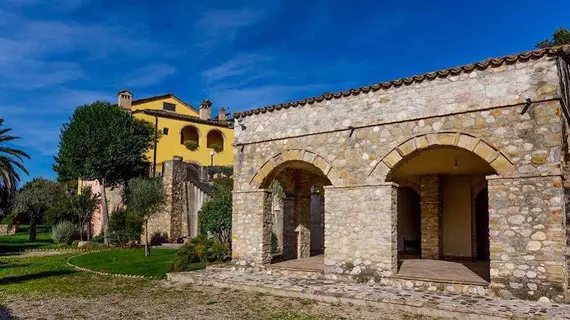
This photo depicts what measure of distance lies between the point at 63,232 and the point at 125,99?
11.7m

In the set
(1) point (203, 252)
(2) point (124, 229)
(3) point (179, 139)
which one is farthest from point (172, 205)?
(3) point (179, 139)

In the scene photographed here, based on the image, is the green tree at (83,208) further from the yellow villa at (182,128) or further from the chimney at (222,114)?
the chimney at (222,114)

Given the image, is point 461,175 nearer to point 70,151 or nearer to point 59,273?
point 59,273

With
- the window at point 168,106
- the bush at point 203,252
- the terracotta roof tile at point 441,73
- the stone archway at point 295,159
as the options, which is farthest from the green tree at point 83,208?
the terracotta roof tile at point 441,73

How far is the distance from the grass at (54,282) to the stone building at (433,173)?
318 centimetres

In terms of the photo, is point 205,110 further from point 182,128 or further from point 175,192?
point 175,192

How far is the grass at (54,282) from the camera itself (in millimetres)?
9445

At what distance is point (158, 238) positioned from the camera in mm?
22859

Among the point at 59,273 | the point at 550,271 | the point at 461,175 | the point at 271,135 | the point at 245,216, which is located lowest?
the point at 59,273

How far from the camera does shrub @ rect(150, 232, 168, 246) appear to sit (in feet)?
74.1

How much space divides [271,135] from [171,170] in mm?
13091

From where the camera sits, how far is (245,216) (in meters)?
11.5

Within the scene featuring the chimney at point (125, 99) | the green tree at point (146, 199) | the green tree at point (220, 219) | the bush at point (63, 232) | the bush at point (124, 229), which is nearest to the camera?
the green tree at point (220, 219)

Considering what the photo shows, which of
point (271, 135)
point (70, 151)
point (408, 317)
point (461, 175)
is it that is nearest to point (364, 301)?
point (408, 317)
